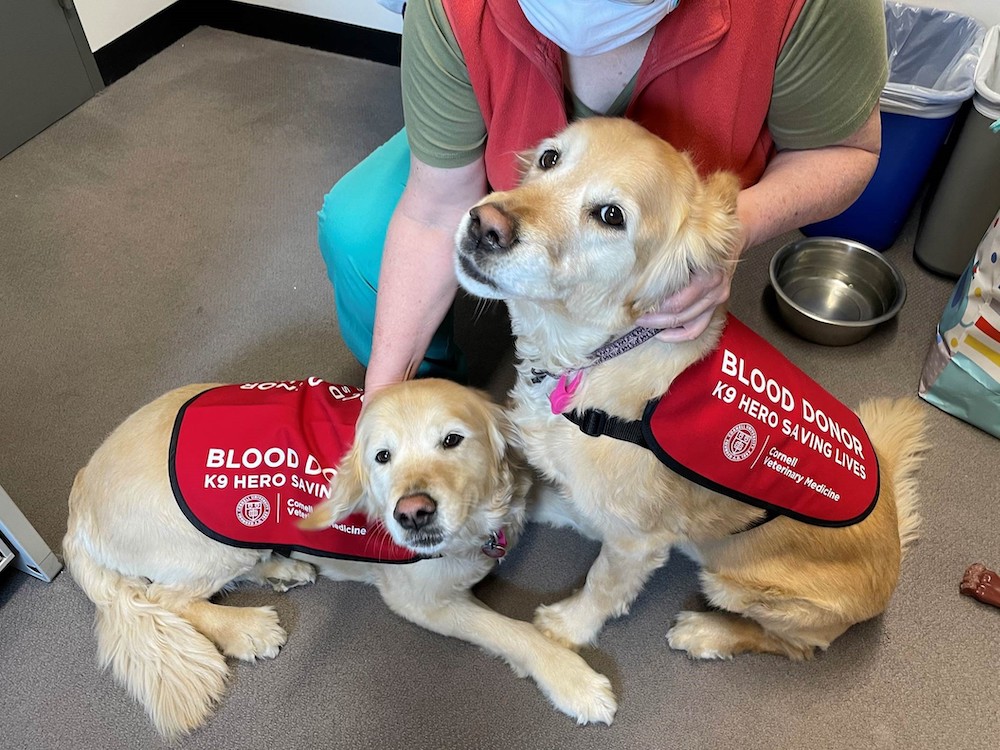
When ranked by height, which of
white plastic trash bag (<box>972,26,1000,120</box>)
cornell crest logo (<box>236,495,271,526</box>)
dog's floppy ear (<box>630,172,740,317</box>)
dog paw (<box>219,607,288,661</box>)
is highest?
dog's floppy ear (<box>630,172,740,317</box>)

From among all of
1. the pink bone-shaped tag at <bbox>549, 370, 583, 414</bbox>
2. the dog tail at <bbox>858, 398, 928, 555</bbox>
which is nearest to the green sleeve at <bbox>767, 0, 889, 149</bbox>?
the pink bone-shaped tag at <bbox>549, 370, 583, 414</bbox>

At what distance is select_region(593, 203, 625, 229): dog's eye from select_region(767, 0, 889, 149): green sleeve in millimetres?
375

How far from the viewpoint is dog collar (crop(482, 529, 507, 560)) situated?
1325 millimetres

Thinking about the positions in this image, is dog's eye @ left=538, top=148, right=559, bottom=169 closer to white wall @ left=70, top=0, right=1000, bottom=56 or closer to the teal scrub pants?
the teal scrub pants

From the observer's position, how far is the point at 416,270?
1.36 meters

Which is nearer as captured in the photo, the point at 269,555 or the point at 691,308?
the point at 691,308

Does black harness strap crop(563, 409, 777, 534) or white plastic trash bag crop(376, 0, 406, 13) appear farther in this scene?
white plastic trash bag crop(376, 0, 406, 13)

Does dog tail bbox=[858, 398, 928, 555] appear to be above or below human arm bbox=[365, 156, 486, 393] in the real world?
below

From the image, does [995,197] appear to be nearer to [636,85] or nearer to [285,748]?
[636,85]

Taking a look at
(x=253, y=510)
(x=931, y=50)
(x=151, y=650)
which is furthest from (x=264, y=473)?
(x=931, y=50)

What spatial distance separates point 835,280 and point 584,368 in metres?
1.36

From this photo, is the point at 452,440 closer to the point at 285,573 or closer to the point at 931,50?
the point at 285,573

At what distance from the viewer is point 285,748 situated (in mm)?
1307

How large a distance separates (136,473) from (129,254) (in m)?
1.21
